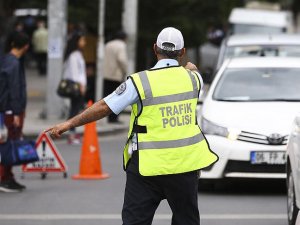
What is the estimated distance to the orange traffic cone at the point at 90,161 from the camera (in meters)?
13.2

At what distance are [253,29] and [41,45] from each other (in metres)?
8.48

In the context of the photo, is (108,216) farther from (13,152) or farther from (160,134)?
(160,134)

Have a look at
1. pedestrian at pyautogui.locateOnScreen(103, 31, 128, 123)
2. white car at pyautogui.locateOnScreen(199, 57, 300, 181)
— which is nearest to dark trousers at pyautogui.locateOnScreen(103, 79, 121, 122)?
pedestrian at pyautogui.locateOnScreen(103, 31, 128, 123)

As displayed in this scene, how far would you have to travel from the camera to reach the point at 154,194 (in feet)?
22.4

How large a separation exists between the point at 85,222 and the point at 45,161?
3.35m

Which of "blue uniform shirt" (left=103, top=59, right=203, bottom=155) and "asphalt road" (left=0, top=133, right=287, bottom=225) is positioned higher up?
"blue uniform shirt" (left=103, top=59, right=203, bottom=155)

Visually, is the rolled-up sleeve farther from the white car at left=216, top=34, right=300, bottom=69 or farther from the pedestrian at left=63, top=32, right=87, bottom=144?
the pedestrian at left=63, top=32, right=87, bottom=144

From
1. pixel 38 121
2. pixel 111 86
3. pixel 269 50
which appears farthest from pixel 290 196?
pixel 38 121

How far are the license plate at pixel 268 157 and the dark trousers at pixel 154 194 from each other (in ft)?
14.6

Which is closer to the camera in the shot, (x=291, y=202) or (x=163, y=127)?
(x=163, y=127)

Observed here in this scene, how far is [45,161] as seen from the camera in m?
13.2

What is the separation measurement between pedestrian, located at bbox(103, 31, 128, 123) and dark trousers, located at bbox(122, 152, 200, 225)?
42.9ft

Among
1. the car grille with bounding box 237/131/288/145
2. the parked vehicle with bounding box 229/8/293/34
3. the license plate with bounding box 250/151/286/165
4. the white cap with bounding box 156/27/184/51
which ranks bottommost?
the parked vehicle with bounding box 229/8/293/34

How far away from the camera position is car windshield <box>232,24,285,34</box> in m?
30.1
